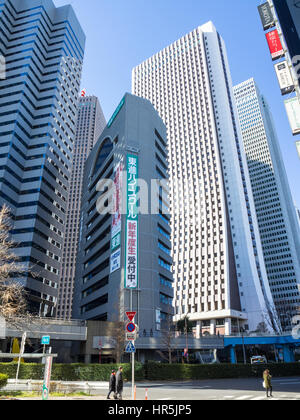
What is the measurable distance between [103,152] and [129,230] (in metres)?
35.5

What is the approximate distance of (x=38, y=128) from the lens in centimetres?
9394

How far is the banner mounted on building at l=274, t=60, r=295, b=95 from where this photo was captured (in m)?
26.8

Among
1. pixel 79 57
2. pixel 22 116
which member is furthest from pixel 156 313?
pixel 79 57

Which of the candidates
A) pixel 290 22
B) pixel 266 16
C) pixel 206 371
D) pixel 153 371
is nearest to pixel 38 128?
pixel 266 16

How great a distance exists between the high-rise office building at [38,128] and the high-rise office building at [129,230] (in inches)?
417

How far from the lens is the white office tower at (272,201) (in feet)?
507

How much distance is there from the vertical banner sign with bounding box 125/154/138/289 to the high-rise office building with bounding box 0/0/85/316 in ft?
81.5

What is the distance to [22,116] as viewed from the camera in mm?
90500

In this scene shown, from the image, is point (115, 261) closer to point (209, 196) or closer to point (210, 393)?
point (210, 393)

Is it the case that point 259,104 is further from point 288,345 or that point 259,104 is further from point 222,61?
point 288,345

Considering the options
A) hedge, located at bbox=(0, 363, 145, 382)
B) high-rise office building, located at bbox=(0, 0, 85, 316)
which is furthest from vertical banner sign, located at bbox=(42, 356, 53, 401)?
high-rise office building, located at bbox=(0, 0, 85, 316)

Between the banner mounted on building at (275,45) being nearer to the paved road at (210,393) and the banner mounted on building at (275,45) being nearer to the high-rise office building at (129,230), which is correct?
the paved road at (210,393)

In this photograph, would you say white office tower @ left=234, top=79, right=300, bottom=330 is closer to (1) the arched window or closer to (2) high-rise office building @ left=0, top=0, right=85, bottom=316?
(1) the arched window

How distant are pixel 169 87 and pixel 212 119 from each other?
34.9 metres
